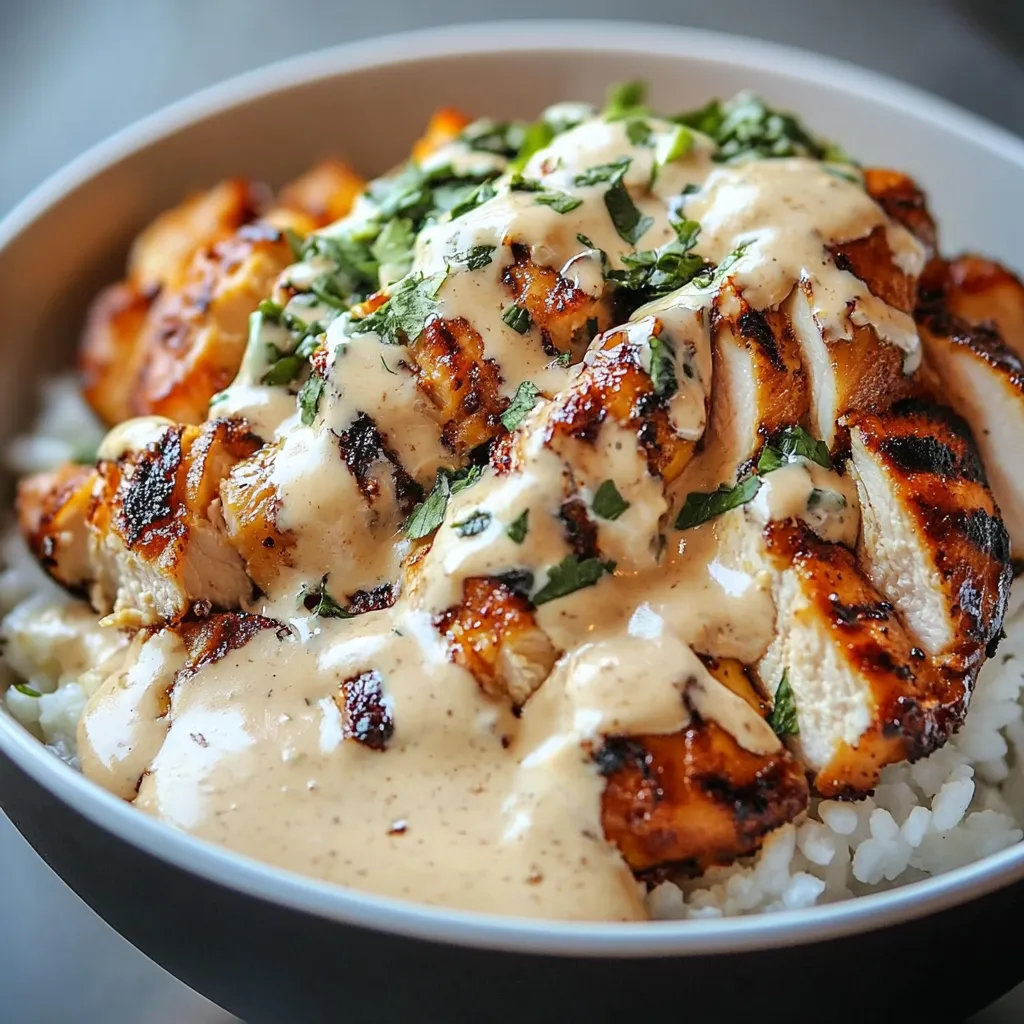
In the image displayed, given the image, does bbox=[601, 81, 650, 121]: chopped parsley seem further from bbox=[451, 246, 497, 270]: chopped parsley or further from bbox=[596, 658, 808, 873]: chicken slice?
bbox=[596, 658, 808, 873]: chicken slice

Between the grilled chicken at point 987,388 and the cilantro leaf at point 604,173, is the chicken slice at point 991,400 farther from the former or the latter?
the cilantro leaf at point 604,173

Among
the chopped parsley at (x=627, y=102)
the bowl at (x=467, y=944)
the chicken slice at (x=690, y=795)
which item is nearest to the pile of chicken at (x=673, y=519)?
the chicken slice at (x=690, y=795)

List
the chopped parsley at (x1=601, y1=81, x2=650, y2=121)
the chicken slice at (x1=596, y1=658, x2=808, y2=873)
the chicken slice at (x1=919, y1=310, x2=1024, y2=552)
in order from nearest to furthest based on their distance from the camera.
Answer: the chicken slice at (x1=596, y1=658, x2=808, y2=873) → the chicken slice at (x1=919, y1=310, x2=1024, y2=552) → the chopped parsley at (x1=601, y1=81, x2=650, y2=121)

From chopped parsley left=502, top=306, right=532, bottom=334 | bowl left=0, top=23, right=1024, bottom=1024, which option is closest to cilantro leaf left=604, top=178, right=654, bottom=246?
chopped parsley left=502, top=306, right=532, bottom=334

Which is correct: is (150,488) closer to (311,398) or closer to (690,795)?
(311,398)

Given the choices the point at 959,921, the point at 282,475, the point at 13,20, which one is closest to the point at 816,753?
the point at 959,921

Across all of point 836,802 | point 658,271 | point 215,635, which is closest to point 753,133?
point 658,271
